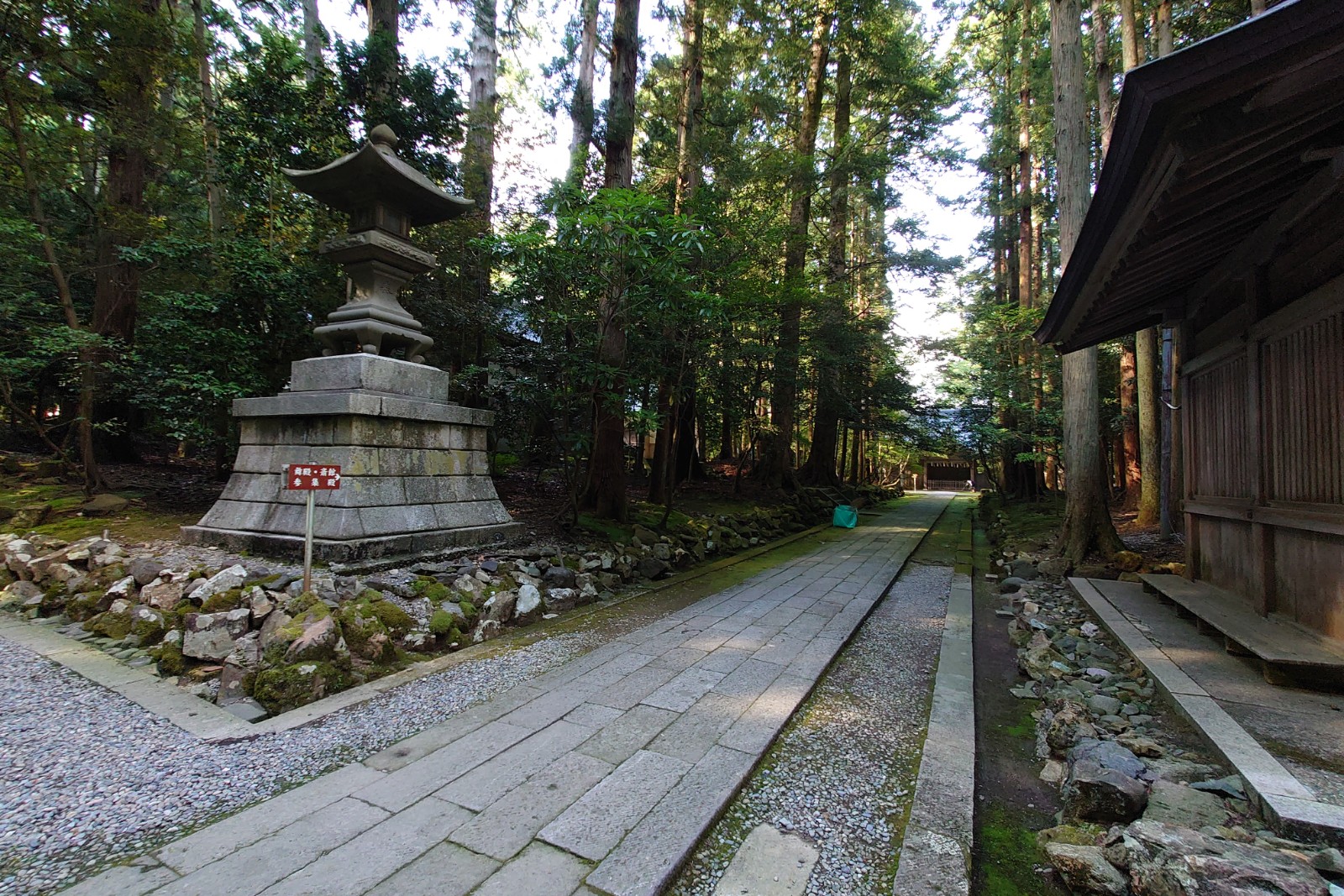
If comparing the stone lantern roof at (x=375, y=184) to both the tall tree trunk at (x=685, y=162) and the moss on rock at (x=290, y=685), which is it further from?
the moss on rock at (x=290, y=685)

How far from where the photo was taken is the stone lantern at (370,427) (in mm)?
4660

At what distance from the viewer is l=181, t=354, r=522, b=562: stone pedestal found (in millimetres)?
4598

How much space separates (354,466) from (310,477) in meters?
1.12

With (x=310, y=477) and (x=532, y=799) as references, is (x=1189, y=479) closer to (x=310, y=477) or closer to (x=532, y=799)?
(x=532, y=799)

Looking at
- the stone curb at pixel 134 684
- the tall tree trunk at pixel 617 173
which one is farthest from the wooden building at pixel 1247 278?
the tall tree trunk at pixel 617 173

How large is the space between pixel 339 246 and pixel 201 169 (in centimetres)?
427

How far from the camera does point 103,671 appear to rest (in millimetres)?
3262

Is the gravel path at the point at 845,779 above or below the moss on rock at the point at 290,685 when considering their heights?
below

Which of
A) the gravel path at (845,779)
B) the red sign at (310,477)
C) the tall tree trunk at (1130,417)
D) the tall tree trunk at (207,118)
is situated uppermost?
the tall tree trunk at (207,118)

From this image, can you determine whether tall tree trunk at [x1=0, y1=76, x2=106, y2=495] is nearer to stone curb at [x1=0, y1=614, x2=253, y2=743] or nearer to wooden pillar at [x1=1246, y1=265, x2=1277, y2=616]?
stone curb at [x1=0, y1=614, x2=253, y2=743]

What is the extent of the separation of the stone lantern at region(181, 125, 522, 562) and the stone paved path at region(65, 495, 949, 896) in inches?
89.4

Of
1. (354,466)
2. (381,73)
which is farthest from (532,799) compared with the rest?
(381,73)

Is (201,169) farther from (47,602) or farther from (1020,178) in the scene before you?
(1020,178)

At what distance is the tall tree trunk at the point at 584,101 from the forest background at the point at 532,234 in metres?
0.07
